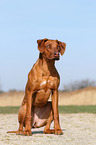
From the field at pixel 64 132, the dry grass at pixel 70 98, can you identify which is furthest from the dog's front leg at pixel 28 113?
the dry grass at pixel 70 98

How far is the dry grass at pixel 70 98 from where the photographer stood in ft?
78.9

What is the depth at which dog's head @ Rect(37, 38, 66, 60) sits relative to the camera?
673 cm

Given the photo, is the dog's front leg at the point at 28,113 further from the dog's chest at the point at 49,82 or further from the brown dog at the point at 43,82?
the dog's chest at the point at 49,82

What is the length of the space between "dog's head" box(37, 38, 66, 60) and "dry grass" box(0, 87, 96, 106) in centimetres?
1656

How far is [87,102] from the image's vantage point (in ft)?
80.8

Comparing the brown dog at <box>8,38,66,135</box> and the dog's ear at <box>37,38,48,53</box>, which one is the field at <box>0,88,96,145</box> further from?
the dog's ear at <box>37,38,48,53</box>

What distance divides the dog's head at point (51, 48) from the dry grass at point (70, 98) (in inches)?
652

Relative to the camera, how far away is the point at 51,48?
6863 millimetres

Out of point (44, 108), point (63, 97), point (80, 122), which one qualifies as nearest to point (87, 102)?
point (63, 97)

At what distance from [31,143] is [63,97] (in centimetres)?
1902

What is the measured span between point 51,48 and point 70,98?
19198mm

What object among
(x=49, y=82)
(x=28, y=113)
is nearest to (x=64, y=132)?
(x=28, y=113)

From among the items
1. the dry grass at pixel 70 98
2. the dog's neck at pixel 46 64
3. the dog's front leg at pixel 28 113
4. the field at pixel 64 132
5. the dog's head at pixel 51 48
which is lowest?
the dry grass at pixel 70 98

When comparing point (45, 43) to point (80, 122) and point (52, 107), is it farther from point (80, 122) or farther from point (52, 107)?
point (80, 122)
